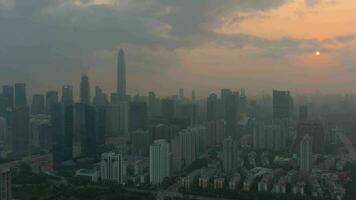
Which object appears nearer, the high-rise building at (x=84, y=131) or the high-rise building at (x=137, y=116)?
the high-rise building at (x=84, y=131)

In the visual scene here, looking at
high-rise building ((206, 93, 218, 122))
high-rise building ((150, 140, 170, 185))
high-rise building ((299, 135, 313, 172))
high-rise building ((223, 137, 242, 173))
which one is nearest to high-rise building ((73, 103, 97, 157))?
high-rise building ((150, 140, 170, 185))

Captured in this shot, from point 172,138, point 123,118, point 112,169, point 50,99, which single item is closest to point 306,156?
point 172,138

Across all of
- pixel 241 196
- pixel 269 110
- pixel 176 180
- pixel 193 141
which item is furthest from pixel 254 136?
pixel 241 196

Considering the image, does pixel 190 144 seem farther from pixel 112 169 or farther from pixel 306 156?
pixel 306 156

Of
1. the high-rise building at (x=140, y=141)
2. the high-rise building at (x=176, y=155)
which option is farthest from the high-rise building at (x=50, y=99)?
the high-rise building at (x=176, y=155)

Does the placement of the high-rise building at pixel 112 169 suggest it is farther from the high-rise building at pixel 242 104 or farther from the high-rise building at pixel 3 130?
the high-rise building at pixel 242 104

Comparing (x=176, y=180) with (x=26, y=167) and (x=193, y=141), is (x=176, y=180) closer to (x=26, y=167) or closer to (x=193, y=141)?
(x=193, y=141)

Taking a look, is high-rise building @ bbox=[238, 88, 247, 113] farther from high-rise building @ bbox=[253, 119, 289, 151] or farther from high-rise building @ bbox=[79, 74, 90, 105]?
high-rise building @ bbox=[79, 74, 90, 105]

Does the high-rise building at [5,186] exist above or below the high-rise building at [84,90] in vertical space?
below
